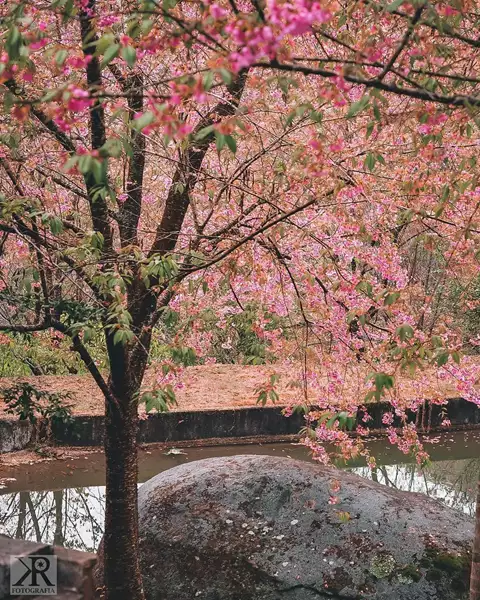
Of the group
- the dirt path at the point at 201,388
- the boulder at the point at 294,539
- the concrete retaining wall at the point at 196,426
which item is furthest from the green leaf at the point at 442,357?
the dirt path at the point at 201,388

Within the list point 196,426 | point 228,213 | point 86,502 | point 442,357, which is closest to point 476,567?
point 442,357

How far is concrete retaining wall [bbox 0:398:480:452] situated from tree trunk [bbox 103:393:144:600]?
5.16 meters

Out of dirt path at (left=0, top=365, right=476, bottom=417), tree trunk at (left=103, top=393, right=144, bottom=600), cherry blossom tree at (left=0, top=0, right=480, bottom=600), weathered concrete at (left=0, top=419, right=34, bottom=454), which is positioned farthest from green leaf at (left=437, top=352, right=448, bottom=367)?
weathered concrete at (left=0, top=419, right=34, bottom=454)

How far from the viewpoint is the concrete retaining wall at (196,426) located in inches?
401

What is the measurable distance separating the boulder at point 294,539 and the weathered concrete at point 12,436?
419cm

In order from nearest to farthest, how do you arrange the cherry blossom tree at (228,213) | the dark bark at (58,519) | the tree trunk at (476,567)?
the cherry blossom tree at (228,213), the tree trunk at (476,567), the dark bark at (58,519)

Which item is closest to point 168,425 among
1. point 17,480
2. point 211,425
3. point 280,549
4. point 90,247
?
point 211,425

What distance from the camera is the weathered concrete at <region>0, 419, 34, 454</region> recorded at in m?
10.1

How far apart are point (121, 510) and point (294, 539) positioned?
1.46 m

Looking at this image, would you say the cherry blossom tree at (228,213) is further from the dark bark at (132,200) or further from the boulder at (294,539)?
the boulder at (294,539)

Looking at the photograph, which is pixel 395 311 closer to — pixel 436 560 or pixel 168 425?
pixel 436 560

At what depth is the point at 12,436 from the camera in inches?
398

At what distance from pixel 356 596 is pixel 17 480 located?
5.30m

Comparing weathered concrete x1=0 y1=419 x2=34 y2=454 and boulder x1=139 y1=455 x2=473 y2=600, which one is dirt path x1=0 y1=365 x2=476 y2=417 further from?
boulder x1=139 y1=455 x2=473 y2=600
